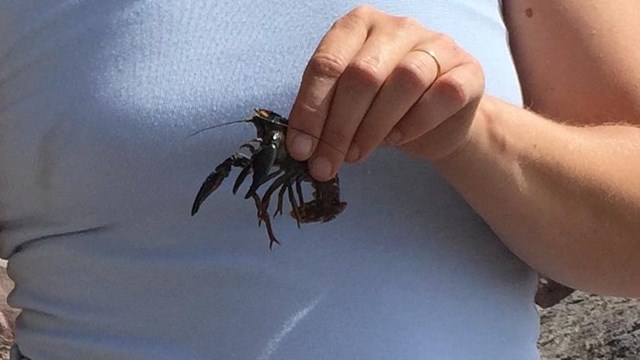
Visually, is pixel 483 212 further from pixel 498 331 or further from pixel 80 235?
pixel 80 235

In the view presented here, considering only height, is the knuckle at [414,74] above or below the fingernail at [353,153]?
above

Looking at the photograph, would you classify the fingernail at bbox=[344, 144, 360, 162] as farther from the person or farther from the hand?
the person

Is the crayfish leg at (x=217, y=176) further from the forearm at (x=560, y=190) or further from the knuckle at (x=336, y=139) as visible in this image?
the forearm at (x=560, y=190)

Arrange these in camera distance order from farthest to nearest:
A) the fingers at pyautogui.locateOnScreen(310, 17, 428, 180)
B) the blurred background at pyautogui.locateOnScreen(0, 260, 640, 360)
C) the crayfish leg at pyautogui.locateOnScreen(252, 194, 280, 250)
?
the blurred background at pyautogui.locateOnScreen(0, 260, 640, 360), the crayfish leg at pyautogui.locateOnScreen(252, 194, 280, 250), the fingers at pyautogui.locateOnScreen(310, 17, 428, 180)

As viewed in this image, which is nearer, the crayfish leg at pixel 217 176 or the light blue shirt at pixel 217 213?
the crayfish leg at pixel 217 176

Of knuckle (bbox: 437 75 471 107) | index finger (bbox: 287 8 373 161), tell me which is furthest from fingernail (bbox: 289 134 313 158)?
knuckle (bbox: 437 75 471 107)

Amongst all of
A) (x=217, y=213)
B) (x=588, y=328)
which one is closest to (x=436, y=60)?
(x=217, y=213)

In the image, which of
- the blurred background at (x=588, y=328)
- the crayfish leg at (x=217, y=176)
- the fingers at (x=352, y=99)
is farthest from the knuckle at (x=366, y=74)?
the blurred background at (x=588, y=328)
